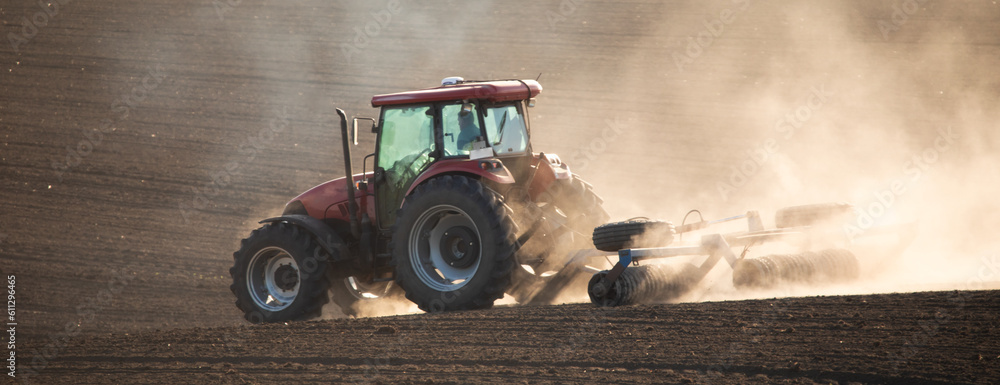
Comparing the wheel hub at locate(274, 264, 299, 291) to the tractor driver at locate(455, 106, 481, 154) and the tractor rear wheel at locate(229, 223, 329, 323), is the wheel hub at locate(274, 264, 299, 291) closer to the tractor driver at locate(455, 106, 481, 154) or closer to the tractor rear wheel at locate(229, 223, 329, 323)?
the tractor rear wheel at locate(229, 223, 329, 323)

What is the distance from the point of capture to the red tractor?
6.66 m

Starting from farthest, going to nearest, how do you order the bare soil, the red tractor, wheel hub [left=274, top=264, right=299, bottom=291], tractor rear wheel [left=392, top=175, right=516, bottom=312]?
1. wheel hub [left=274, top=264, right=299, bottom=291]
2. the red tractor
3. tractor rear wheel [left=392, top=175, right=516, bottom=312]
4. the bare soil

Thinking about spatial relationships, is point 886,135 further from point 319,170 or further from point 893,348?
point 893,348

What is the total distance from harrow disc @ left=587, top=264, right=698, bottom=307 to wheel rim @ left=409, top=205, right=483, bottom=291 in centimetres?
97

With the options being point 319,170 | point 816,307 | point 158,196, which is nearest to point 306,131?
point 319,170

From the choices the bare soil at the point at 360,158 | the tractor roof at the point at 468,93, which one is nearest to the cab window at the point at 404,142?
the tractor roof at the point at 468,93

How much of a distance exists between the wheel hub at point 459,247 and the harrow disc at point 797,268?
194cm

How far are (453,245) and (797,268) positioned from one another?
2.71 metres

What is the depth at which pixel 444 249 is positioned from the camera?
6.96 metres

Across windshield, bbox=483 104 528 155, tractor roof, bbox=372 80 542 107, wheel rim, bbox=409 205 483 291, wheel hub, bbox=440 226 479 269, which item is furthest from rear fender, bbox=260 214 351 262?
windshield, bbox=483 104 528 155

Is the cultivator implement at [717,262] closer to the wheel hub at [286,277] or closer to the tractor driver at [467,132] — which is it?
the tractor driver at [467,132]

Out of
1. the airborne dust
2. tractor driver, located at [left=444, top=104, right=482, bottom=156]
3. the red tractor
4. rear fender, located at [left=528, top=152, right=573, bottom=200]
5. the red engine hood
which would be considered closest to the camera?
the red tractor

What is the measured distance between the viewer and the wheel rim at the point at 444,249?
6832 millimetres

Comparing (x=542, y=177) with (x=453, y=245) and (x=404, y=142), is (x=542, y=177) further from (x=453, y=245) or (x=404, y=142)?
(x=404, y=142)
